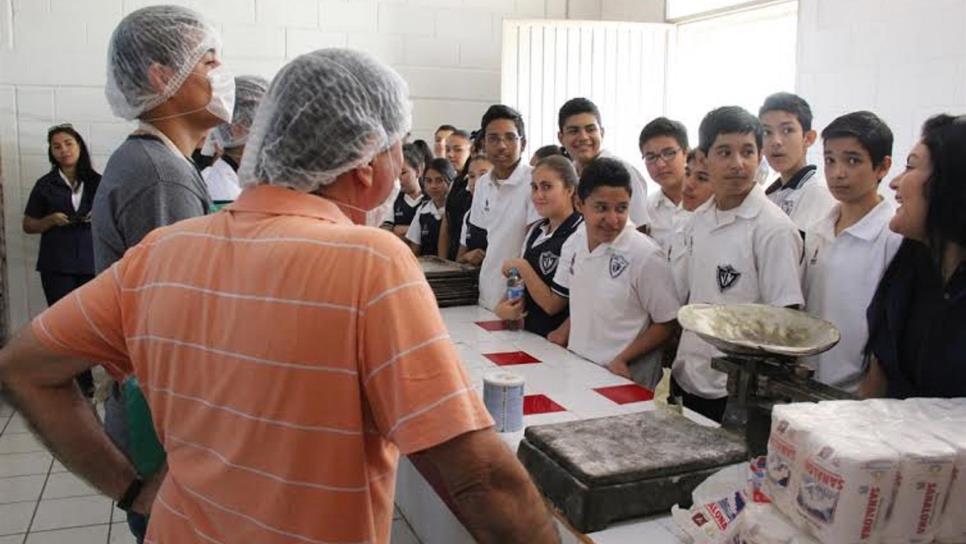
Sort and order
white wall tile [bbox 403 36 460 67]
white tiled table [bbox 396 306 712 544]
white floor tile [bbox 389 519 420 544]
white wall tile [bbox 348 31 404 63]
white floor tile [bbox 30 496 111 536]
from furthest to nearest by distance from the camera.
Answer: white wall tile [bbox 403 36 460 67] < white wall tile [bbox 348 31 404 63] < white floor tile [bbox 30 496 111 536] < white floor tile [bbox 389 519 420 544] < white tiled table [bbox 396 306 712 544]

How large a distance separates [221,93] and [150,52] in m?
0.15

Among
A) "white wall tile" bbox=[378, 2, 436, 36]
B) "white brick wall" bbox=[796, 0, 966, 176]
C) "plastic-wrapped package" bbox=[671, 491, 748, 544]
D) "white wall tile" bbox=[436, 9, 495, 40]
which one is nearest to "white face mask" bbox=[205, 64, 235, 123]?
"plastic-wrapped package" bbox=[671, 491, 748, 544]

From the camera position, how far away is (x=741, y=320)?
1723 mm

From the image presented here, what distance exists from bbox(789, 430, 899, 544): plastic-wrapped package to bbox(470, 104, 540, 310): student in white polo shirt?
2.14 m

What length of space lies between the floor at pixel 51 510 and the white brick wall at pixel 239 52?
6.01 ft

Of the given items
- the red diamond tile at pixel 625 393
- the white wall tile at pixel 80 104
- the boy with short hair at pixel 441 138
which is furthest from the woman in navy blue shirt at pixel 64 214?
the red diamond tile at pixel 625 393

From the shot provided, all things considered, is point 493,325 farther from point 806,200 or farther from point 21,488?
point 21,488

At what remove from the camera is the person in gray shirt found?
1.38 meters

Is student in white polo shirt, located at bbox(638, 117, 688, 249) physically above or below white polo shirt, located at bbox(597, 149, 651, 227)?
above

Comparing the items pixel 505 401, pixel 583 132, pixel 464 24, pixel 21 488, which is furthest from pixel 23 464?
pixel 464 24

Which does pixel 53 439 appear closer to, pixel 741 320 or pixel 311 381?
pixel 311 381

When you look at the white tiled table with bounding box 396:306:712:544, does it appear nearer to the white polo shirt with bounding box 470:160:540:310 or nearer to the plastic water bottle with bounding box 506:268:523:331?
the plastic water bottle with bounding box 506:268:523:331

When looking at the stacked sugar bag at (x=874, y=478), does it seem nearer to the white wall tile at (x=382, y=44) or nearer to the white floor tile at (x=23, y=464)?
the white floor tile at (x=23, y=464)

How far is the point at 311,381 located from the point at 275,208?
0.21 metres
